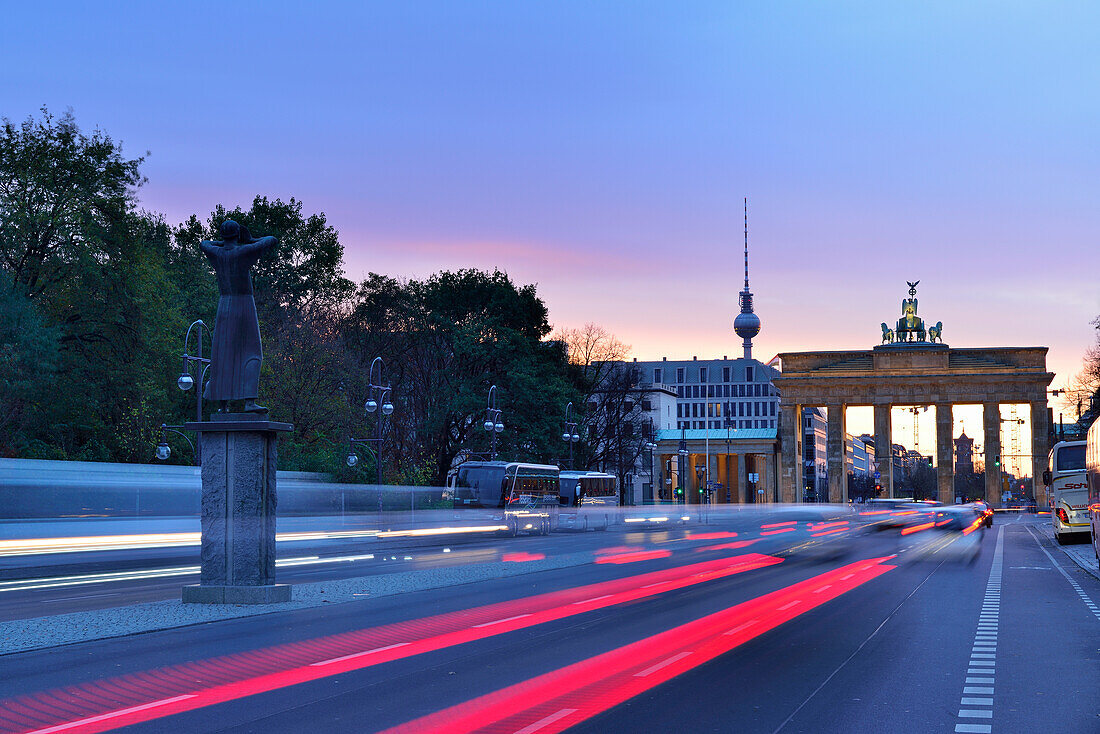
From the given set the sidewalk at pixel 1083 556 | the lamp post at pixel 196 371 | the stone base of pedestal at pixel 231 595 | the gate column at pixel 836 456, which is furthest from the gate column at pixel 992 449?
the stone base of pedestal at pixel 231 595

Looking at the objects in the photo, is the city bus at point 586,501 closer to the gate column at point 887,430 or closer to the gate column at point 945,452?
the gate column at point 945,452

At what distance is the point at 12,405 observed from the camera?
156 ft

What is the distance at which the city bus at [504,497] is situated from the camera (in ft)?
194

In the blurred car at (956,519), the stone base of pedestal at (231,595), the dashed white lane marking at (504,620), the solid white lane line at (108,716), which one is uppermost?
the blurred car at (956,519)

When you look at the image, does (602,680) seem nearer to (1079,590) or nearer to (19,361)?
(1079,590)

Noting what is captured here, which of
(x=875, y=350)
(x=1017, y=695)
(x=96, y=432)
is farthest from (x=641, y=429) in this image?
(x=1017, y=695)

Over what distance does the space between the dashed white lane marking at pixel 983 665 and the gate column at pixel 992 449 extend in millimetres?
94769

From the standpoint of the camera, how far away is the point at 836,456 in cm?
11412

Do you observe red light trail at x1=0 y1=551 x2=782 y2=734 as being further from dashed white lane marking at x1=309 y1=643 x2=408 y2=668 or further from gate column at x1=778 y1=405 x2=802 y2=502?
gate column at x1=778 y1=405 x2=802 y2=502

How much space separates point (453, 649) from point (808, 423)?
187057mm

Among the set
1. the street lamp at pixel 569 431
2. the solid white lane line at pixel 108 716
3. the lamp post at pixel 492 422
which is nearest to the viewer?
the solid white lane line at pixel 108 716

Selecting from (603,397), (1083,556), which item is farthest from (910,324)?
(1083,556)

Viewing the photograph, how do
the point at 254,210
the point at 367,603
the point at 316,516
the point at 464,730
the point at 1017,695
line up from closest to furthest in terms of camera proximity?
the point at 464,730 → the point at 1017,695 → the point at 367,603 → the point at 316,516 → the point at 254,210

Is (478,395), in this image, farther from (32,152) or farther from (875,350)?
(875,350)
